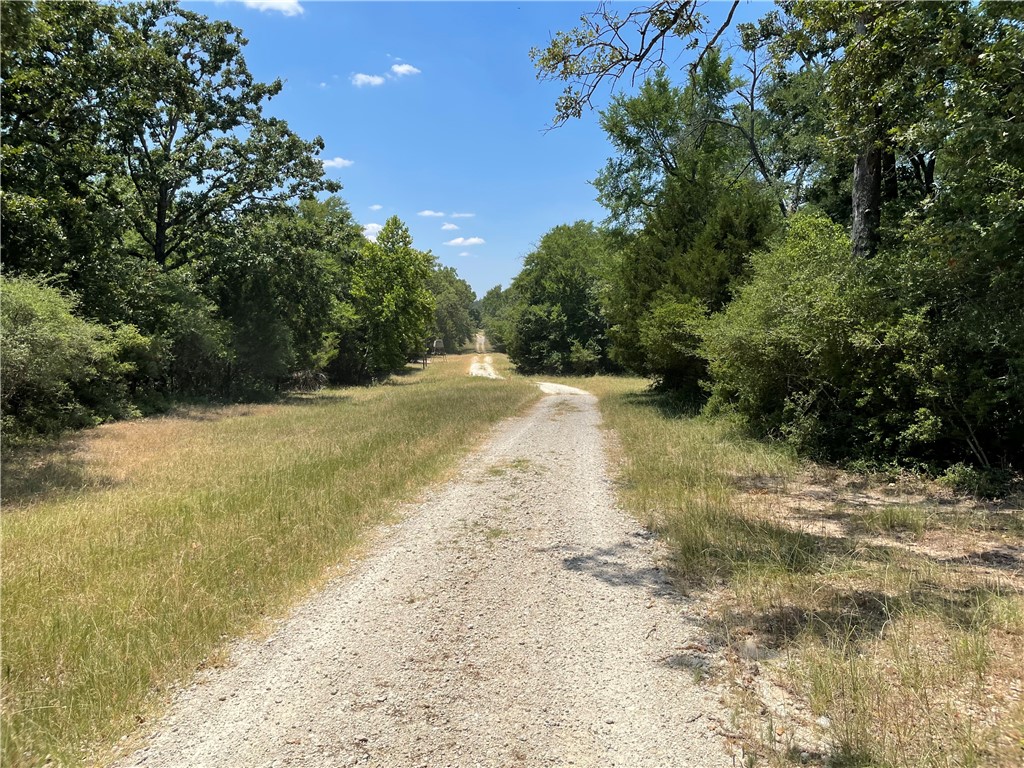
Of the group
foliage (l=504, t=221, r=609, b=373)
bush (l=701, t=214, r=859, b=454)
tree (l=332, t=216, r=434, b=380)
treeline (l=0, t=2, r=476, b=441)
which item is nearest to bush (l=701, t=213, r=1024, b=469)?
bush (l=701, t=214, r=859, b=454)

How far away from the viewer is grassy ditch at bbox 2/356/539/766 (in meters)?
3.29

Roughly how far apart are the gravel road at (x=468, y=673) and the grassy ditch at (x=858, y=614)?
0.39m

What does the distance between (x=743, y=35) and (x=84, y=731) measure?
21.1 m

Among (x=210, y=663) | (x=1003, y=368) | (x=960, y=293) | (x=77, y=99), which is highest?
(x=77, y=99)

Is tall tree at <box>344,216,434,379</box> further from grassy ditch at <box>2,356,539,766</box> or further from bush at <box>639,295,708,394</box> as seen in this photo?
grassy ditch at <box>2,356,539,766</box>

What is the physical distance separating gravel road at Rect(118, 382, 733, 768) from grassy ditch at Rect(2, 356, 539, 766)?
0.40m

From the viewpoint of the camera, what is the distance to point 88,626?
3998mm

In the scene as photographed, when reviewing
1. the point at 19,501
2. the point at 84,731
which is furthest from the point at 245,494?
the point at 84,731

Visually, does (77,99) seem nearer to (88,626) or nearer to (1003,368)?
(88,626)

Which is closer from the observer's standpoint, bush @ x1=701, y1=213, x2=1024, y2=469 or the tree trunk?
bush @ x1=701, y1=213, x2=1024, y2=469

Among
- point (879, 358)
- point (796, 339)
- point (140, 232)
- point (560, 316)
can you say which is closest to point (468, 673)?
point (879, 358)

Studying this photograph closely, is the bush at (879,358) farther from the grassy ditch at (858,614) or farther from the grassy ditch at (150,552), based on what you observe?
the grassy ditch at (150,552)

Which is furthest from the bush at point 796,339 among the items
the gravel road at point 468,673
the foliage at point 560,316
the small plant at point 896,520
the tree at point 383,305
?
the foliage at point 560,316

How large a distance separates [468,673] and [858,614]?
3.08 m
